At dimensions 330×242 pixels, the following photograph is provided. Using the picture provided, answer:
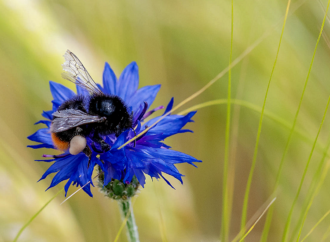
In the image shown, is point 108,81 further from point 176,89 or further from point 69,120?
point 176,89

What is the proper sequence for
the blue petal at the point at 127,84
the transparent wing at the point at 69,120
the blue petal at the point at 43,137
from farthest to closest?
1. the blue petal at the point at 127,84
2. the blue petal at the point at 43,137
3. the transparent wing at the point at 69,120

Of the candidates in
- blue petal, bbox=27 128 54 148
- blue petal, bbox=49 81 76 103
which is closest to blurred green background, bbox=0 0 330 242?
blue petal, bbox=49 81 76 103

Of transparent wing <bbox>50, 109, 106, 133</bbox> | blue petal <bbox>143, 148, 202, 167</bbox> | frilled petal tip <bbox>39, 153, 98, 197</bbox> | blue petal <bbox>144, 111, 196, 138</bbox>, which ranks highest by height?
transparent wing <bbox>50, 109, 106, 133</bbox>

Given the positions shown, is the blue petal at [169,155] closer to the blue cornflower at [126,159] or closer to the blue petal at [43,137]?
the blue cornflower at [126,159]

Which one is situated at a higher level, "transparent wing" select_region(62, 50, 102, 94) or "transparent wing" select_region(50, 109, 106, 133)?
"transparent wing" select_region(62, 50, 102, 94)

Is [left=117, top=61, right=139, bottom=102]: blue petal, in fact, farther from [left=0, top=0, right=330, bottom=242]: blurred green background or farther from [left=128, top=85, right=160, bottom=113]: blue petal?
[left=0, top=0, right=330, bottom=242]: blurred green background

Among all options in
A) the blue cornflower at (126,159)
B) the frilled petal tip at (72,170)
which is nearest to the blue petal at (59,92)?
the blue cornflower at (126,159)

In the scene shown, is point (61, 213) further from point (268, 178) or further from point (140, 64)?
point (268, 178)

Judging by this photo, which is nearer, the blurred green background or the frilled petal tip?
the frilled petal tip
